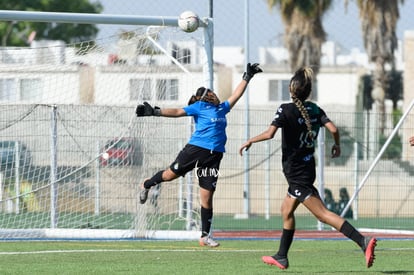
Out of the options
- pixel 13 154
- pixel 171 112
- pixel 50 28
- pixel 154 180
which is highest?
pixel 50 28

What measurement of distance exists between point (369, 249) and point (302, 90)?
5.50 feet

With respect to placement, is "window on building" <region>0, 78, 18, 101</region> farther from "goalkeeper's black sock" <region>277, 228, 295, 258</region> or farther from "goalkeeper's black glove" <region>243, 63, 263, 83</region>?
"goalkeeper's black sock" <region>277, 228, 295, 258</region>

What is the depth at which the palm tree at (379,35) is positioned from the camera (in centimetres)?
3991

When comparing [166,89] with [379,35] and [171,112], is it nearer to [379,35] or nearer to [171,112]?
[171,112]

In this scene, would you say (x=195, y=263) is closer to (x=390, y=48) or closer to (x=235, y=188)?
(x=235, y=188)

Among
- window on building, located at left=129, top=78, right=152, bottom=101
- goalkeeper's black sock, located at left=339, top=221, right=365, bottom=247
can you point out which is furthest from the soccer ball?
goalkeeper's black sock, located at left=339, top=221, right=365, bottom=247

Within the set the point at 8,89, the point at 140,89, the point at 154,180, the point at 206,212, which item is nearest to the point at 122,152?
the point at 140,89

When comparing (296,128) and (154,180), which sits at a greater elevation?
(296,128)

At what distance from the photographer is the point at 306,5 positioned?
3994 cm

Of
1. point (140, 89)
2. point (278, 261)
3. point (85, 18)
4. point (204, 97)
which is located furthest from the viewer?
point (140, 89)

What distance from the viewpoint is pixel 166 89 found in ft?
56.9

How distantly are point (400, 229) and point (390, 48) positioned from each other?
2329cm

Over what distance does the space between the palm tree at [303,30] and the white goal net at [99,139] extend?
2207 cm

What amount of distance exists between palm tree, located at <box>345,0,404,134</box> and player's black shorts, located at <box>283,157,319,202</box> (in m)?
28.4
